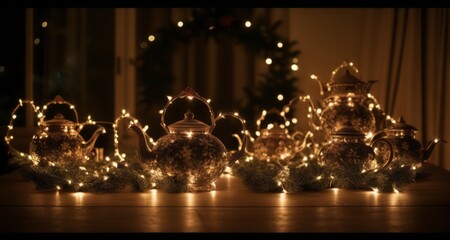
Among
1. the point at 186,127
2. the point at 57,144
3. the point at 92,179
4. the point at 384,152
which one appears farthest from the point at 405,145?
the point at 57,144

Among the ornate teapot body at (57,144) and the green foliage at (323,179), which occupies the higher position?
the ornate teapot body at (57,144)

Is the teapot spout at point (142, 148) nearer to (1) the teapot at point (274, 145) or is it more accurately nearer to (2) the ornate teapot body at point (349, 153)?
(2) the ornate teapot body at point (349, 153)

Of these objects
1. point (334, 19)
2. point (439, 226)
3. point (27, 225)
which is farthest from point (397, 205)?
point (334, 19)

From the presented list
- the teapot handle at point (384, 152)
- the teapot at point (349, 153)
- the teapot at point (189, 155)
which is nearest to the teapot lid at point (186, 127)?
the teapot at point (189, 155)

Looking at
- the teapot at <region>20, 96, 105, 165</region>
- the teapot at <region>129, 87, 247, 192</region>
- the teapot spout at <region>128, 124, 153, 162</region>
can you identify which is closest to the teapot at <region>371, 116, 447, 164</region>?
the teapot at <region>129, 87, 247, 192</region>

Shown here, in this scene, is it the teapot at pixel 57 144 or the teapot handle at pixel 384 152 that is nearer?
the teapot handle at pixel 384 152

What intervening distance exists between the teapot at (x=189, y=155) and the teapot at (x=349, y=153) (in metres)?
0.31

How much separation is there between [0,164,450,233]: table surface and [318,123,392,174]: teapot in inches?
4.1

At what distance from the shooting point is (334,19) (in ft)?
11.3

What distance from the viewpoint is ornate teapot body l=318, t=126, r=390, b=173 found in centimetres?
142

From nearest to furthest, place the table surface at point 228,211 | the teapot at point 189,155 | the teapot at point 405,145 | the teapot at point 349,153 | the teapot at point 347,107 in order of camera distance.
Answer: the table surface at point 228,211
the teapot at point 189,155
the teapot at point 349,153
the teapot at point 405,145
the teapot at point 347,107

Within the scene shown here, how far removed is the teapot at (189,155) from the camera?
4.25 feet

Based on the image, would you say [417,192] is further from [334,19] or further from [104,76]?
[104,76]

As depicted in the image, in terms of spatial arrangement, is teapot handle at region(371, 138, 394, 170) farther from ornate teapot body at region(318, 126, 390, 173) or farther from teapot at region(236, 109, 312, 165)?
teapot at region(236, 109, 312, 165)
